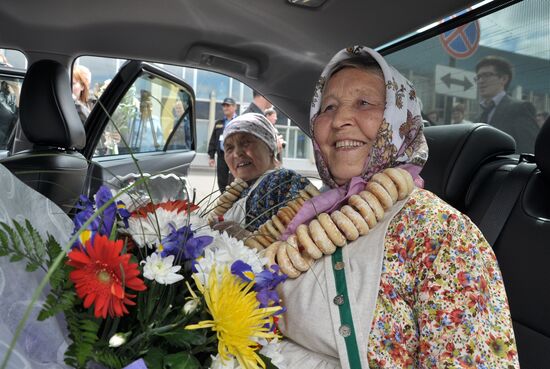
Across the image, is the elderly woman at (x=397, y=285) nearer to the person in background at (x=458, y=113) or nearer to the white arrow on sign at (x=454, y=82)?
the person in background at (x=458, y=113)

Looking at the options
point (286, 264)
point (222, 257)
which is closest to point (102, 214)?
point (222, 257)

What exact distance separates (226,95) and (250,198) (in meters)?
4.23

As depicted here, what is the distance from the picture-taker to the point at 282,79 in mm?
2939

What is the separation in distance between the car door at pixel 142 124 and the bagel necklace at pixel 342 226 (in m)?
0.94

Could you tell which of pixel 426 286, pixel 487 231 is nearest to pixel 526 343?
pixel 487 231

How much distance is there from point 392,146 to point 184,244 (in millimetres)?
857

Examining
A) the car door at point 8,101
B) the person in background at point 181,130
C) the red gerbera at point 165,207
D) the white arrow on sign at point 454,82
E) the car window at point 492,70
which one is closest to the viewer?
the red gerbera at point 165,207

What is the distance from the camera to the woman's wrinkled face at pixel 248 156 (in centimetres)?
282

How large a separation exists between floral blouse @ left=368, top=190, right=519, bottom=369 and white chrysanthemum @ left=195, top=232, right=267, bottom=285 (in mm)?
488

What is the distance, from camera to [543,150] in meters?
1.66

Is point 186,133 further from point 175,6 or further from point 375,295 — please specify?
point 375,295

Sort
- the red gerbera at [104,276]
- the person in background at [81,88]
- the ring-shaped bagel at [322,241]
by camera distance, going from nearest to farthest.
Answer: the red gerbera at [104,276]
the ring-shaped bagel at [322,241]
the person in background at [81,88]

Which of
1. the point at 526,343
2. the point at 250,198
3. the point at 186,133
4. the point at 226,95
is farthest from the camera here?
the point at 226,95

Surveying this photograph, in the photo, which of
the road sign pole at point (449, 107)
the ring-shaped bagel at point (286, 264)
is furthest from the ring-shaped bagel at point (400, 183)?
the road sign pole at point (449, 107)
